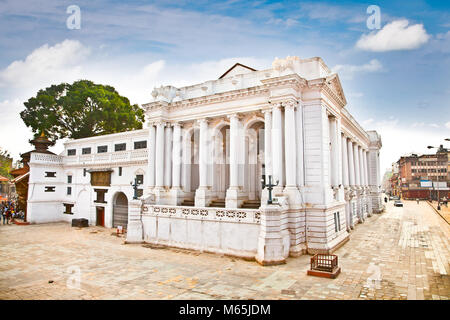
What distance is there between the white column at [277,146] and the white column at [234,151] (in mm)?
3281

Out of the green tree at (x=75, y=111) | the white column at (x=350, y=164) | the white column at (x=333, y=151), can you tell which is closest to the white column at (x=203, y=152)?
the white column at (x=333, y=151)

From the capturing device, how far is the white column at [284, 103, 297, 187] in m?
18.0

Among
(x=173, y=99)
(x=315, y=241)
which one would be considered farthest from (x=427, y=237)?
(x=173, y=99)

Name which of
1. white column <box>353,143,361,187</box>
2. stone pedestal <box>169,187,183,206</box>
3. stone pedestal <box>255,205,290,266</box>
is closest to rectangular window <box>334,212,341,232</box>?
stone pedestal <box>255,205,290,266</box>

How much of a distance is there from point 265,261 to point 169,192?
11.4 metres

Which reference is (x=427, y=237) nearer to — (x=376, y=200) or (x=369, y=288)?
(x=369, y=288)

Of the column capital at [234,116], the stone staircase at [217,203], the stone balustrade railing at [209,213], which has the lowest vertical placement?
the stone balustrade railing at [209,213]

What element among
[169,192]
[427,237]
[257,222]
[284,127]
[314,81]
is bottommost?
[427,237]

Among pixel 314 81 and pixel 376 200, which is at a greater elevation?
pixel 314 81

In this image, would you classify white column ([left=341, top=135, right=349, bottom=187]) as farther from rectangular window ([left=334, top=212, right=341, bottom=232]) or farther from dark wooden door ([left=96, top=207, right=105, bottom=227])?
dark wooden door ([left=96, top=207, right=105, bottom=227])

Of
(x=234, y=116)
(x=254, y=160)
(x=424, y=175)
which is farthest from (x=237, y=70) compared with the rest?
(x=424, y=175)

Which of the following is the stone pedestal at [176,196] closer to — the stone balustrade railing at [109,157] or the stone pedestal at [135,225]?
the stone pedestal at [135,225]

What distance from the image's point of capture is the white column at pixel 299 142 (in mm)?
18344
